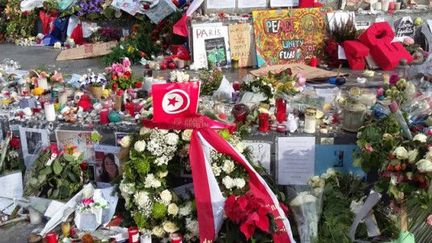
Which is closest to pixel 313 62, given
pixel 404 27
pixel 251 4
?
pixel 251 4

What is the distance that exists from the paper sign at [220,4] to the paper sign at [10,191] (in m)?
4.25

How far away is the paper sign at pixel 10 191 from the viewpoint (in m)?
5.40

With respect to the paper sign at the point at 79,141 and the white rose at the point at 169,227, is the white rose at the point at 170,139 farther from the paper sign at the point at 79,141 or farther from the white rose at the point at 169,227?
the paper sign at the point at 79,141

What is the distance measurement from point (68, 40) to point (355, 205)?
24.4 feet

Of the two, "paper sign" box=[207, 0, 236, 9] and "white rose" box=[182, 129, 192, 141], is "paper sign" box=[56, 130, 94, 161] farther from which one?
"paper sign" box=[207, 0, 236, 9]

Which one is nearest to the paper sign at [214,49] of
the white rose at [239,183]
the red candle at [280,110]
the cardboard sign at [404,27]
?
the cardboard sign at [404,27]

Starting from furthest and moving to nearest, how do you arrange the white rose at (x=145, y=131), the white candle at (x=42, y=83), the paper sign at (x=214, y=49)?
the paper sign at (x=214, y=49) < the white candle at (x=42, y=83) < the white rose at (x=145, y=131)

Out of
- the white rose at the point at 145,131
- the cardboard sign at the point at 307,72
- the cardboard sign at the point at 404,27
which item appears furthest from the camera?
the cardboard sign at the point at 404,27

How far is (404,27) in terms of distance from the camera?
8914 mm

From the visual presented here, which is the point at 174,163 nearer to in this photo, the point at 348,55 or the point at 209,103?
the point at 209,103

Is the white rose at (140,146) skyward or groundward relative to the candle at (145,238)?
skyward

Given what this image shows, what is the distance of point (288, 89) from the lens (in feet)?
19.8

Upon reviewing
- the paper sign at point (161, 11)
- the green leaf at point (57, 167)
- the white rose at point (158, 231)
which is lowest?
the white rose at point (158, 231)

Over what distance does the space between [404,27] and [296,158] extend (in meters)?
4.51
